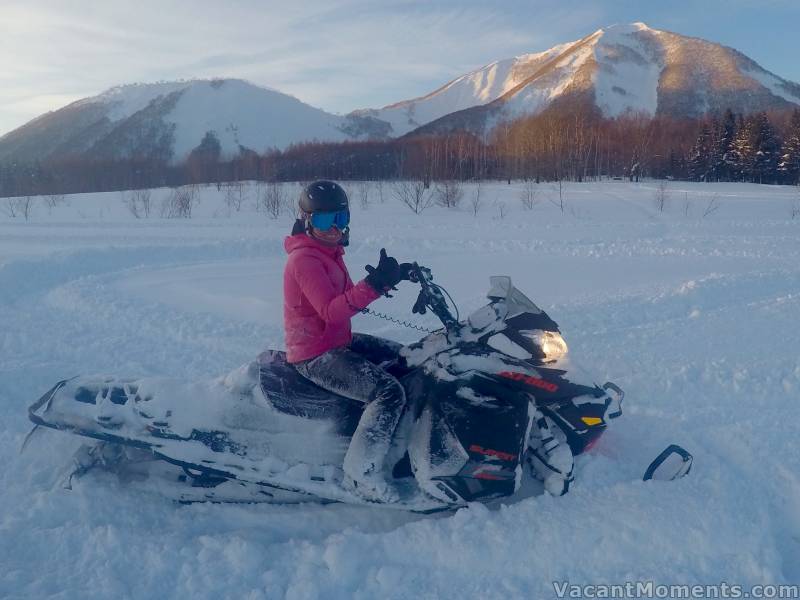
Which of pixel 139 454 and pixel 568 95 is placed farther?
pixel 568 95

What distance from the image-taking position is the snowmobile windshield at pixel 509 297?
3502mm

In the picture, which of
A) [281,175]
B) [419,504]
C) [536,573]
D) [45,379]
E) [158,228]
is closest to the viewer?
[536,573]

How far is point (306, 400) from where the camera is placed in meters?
3.50

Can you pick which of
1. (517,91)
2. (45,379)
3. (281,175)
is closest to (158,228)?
(45,379)

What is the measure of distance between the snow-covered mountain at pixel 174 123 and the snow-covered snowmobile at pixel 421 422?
89462 mm

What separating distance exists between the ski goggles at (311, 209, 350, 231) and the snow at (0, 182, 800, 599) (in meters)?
1.67

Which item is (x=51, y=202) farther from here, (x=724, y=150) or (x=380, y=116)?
(x=380, y=116)

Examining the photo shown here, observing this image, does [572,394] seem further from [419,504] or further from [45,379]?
[45,379]

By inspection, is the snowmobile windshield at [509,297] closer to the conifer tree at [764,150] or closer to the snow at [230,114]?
the conifer tree at [764,150]

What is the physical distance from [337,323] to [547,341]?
120cm

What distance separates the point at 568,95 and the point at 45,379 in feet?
305

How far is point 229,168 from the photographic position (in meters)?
64.9

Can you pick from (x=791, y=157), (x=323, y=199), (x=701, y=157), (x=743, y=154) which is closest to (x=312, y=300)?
(x=323, y=199)

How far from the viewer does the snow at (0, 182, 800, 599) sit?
295cm
